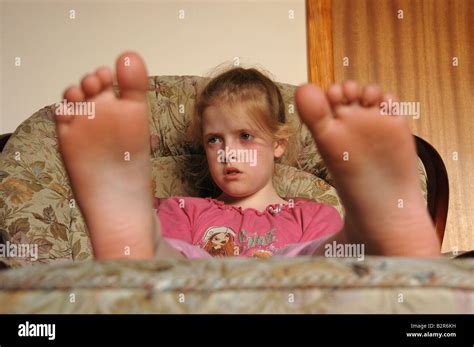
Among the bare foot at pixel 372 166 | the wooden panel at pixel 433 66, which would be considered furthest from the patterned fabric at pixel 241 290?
the wooden panel at pixel 433 66

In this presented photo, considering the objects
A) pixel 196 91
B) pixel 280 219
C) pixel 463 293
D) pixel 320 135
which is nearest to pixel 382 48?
pixel 196 91

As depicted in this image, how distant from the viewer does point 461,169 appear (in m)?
2.58

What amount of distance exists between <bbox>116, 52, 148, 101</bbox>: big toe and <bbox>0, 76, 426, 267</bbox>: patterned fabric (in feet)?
1.14

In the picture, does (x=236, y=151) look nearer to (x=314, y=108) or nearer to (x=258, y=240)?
(x=258, y=240)

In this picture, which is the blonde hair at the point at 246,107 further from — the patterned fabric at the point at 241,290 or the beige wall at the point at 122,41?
the patterned fabric at the point at 241,290

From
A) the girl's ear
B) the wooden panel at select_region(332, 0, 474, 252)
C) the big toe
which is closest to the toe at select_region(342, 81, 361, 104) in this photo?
the big toe

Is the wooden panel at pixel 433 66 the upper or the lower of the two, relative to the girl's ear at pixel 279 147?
upper

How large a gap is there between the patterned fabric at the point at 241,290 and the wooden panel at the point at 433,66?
6.85 feet

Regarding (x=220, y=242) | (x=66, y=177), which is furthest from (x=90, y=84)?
(x=66, y=177)

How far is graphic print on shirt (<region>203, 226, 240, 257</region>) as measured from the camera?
1.30m

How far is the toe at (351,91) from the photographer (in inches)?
31.8

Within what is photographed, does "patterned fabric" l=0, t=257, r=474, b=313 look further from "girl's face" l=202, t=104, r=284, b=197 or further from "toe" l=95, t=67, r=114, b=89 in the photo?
"girl's face" l=202, t=104, r=284, b=197
